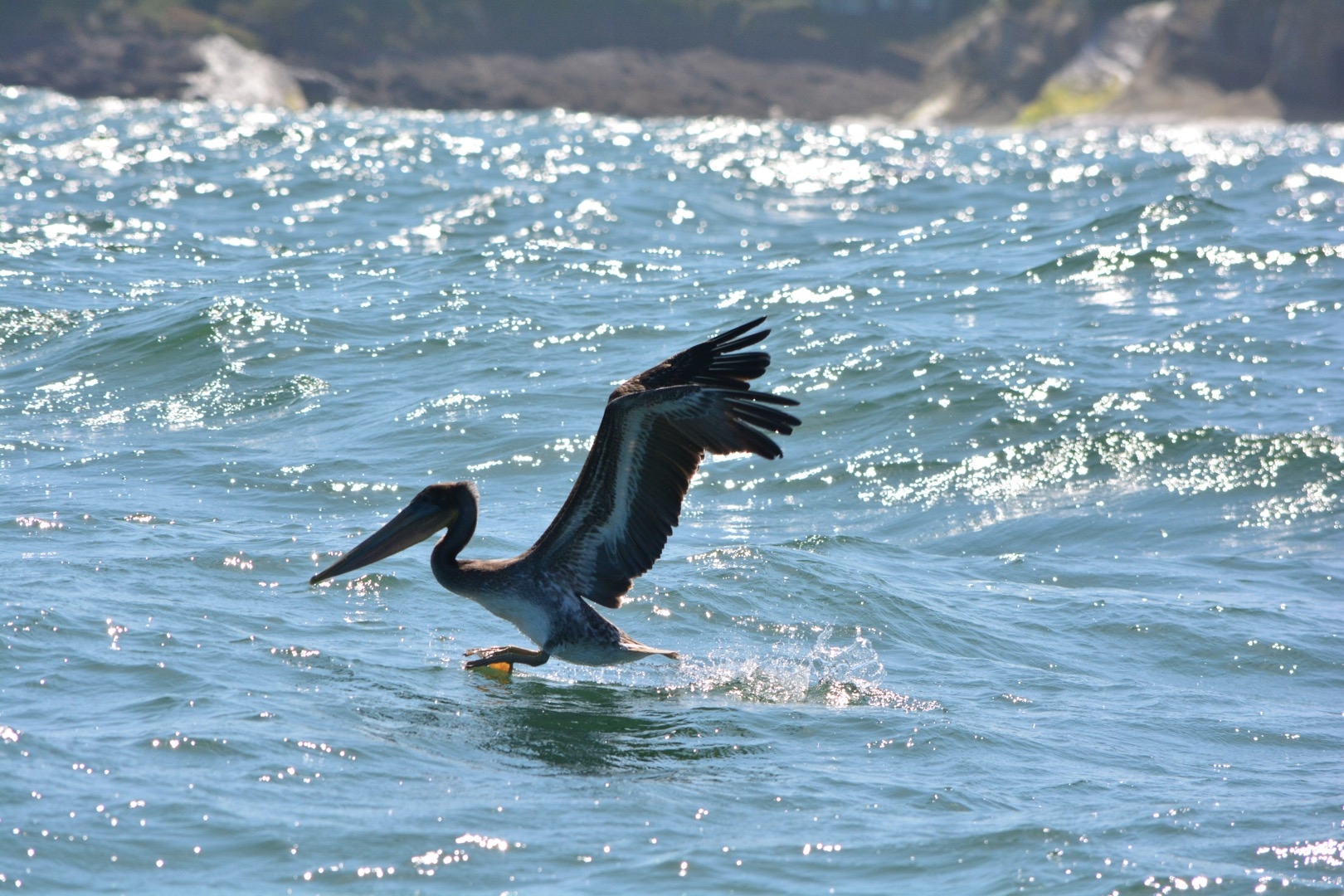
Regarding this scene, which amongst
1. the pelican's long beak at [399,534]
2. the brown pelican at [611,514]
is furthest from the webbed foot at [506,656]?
the pelican's long beak at [399,534]

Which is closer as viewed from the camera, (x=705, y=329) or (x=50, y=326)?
(x=50, y=326)

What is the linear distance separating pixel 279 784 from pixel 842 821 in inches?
81.8

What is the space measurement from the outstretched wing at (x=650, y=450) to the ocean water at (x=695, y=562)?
2.17 ft

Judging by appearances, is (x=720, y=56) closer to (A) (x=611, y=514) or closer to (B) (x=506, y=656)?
(A) (x=611, y=514)

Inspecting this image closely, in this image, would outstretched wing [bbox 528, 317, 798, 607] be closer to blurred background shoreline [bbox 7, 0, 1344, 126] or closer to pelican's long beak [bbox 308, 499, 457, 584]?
pelican's long beak [bbox 308, 499, 457, 584]

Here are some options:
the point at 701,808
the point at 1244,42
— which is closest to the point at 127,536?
the point at 701,808

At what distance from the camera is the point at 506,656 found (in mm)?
6852

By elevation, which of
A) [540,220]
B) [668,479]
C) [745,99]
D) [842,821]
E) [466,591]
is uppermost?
[745,99]

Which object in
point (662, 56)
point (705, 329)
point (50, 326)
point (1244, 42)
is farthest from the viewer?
point (662, 56)

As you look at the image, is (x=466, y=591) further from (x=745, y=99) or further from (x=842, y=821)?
(x=745, y=99)

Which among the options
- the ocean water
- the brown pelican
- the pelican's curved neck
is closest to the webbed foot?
the brown pelican

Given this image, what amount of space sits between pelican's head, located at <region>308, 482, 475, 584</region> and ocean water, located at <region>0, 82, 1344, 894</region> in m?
0.45

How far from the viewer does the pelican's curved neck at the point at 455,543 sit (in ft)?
23.4

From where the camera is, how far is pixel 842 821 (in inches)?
212
